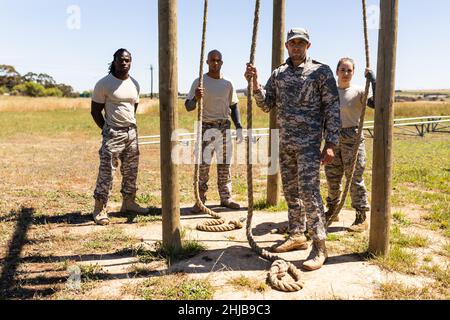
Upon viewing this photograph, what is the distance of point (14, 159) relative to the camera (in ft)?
36.3

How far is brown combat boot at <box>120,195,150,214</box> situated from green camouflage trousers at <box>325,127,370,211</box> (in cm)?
273

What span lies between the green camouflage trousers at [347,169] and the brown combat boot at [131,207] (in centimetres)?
273

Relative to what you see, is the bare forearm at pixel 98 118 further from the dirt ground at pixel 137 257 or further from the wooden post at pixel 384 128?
the wooden post at pixel 384 128

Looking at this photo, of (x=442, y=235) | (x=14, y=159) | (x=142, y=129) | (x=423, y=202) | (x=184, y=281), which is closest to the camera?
(x=184, y=281)

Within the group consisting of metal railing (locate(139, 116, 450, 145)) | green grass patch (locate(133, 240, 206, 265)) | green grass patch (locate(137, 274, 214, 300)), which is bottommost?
green grass patch (locate(137, 274, 214, 300))

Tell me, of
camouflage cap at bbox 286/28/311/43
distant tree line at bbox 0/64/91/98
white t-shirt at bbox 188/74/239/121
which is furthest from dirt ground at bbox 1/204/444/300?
distant tree line at bbox 0/64/91/98

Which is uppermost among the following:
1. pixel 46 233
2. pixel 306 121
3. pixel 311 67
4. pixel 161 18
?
pixel 161 18

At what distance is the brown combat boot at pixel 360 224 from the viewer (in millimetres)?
5004

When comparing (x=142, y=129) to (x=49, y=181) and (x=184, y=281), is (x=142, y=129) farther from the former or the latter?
(x=184, y=281)

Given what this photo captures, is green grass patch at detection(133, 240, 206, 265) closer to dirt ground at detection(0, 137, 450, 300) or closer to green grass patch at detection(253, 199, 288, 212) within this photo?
dirt ground at detection(0, 137, 450, 300)

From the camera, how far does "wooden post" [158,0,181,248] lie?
391 cm

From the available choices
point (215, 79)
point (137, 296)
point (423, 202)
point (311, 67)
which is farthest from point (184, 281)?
point (423, 202)

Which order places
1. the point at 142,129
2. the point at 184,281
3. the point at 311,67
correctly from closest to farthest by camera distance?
the point at 184,281, the point at 311,67, the point at 142,129
